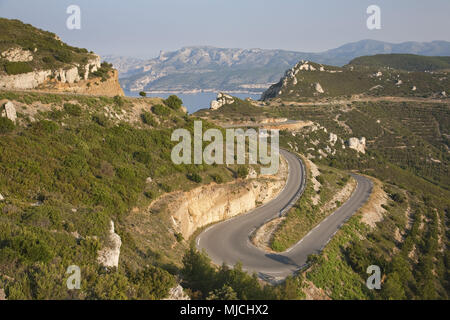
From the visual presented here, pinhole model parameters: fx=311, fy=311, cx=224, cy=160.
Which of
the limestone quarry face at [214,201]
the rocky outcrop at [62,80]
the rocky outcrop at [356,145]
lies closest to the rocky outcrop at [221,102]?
Result: the rocky outcrop at [356,145]

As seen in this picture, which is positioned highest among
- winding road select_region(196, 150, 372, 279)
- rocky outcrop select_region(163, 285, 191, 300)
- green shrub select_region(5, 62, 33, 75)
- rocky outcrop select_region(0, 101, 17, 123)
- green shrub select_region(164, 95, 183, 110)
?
green shrub select_region(5, 62, 33, 75)

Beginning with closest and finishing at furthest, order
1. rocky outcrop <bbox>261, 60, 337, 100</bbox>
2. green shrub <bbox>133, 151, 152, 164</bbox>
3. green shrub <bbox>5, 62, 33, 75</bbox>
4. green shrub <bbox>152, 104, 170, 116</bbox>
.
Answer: green shrub <bbox>133, 151, 152, 164</bbox> < green shrub <bbox>5, 62, 33, 75</bbox> < green shrub <bbox>152, 104, 170, 116</bbox> < rocky outcrop <bbox>261, 60, 337, 100</bbox>

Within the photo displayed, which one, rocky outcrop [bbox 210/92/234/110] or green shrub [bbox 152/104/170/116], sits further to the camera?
rocky outcrop [bbox 210/92/234/110]

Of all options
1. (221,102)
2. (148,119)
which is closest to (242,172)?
(148,119)

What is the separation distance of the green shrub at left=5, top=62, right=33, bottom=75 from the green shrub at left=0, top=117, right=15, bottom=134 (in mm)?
15760

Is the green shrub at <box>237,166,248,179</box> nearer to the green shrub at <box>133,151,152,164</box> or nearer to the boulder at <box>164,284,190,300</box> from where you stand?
the green shrub at <box>133,151,152,164</box>

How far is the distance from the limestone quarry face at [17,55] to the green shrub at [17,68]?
0.95 meters

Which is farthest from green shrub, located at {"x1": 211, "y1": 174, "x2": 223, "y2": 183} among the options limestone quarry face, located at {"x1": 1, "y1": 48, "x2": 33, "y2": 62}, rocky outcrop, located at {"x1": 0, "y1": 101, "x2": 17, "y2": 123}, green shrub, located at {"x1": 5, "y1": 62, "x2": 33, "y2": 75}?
limestone quarry face, located at {"x1": 1, "y1": 48, "x2": 33, "y2": 62}

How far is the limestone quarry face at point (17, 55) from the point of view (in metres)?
37.2

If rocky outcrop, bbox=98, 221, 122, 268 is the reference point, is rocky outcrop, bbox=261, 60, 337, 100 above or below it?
above

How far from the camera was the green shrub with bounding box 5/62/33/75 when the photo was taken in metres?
35.2

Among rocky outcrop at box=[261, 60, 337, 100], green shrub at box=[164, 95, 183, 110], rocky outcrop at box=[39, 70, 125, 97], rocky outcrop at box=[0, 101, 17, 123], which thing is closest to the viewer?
rocky outcrop at box=[0, 101, 17, 123]
